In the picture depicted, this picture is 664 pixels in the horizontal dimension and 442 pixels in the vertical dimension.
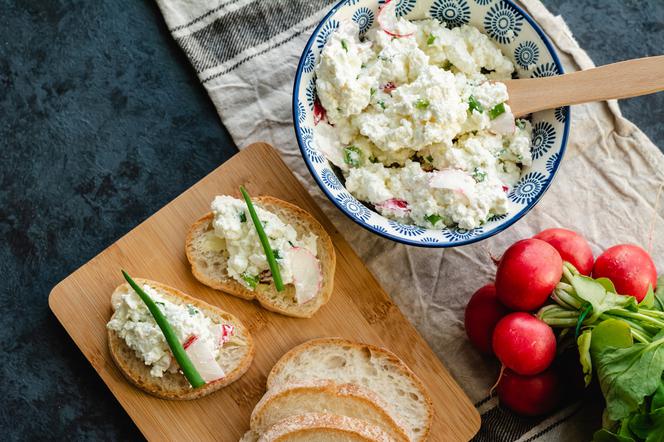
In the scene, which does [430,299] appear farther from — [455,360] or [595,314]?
[595,314]

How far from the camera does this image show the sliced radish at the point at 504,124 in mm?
2451

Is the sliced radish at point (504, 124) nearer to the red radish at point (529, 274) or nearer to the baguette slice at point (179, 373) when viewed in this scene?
the red radish at point (529, 274)

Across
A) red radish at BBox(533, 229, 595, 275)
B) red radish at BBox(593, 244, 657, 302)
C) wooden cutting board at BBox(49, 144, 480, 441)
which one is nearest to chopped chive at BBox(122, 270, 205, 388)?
wooden cutting board at BBox(49, 144, 480, 441)

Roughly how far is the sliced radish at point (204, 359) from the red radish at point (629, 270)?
145 cm

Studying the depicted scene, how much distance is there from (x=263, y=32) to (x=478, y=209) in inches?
48.6

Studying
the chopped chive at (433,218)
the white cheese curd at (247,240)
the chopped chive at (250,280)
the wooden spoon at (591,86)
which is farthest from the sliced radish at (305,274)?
the wooden spoon at (591,86)

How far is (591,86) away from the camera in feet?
8.05

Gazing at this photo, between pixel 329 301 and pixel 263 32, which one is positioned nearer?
pixel 329 301

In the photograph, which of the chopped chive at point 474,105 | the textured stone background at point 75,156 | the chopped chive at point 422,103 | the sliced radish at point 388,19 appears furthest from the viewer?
the textured stone background at point 75,156

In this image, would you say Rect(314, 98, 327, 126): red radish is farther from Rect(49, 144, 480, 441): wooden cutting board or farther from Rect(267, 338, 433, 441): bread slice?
Rect(267, 338, 433, 441): bread slice

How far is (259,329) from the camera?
2670 millimetres

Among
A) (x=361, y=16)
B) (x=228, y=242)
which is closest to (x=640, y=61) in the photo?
(x=361, y=16)

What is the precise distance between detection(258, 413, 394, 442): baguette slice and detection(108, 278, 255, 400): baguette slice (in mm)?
268

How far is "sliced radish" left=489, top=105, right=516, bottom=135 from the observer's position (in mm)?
2451
